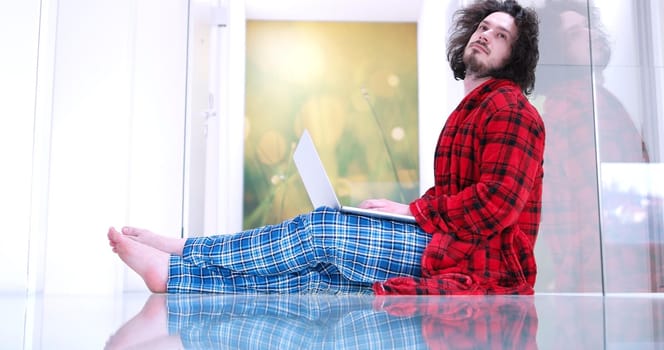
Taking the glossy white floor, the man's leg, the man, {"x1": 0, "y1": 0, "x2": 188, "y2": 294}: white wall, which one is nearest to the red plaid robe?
the man

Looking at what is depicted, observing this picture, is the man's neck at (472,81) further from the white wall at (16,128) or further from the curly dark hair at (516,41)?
the white wall at (16,128)

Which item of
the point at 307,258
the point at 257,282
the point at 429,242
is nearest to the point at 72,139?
the point at 257,282

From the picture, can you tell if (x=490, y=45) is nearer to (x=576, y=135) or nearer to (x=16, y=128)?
(x=576, y=135)

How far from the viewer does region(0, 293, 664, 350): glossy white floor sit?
694 mm

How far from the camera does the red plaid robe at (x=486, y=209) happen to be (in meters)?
1.63

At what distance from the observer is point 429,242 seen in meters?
1.71

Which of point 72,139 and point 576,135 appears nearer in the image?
point 72,139

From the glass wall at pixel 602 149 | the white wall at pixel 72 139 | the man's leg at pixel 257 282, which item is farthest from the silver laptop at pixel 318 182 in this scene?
the glass wall at pixel 602 149

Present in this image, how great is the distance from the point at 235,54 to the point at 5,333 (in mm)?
4358

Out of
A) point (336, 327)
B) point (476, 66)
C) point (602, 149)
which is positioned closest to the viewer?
point (336, 327)

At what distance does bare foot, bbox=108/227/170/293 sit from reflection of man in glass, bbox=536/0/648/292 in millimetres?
1629

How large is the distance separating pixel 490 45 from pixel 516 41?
3.1 inches

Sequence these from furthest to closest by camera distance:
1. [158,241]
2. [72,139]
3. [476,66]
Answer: [72,139] < [476,66] < [158,241]

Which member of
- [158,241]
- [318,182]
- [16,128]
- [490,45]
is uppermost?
[490,45]
